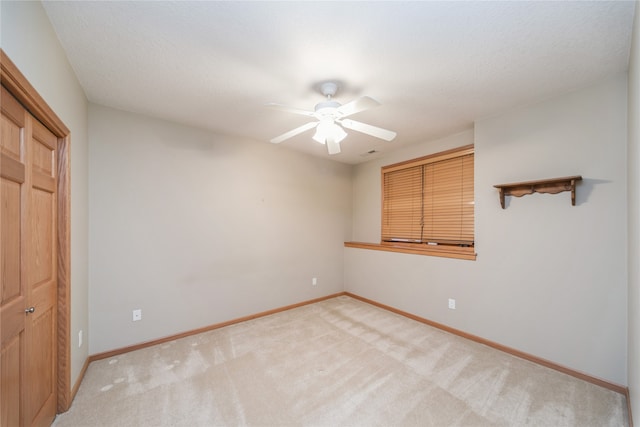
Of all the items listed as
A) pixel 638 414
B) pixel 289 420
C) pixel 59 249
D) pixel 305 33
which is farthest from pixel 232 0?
pixel 638 414

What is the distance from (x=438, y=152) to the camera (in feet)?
11.6

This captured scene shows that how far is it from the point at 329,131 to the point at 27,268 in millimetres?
2079

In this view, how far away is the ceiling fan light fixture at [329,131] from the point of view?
2.12 metres

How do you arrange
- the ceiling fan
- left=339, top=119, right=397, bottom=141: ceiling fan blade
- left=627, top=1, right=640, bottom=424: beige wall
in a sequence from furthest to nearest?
left=339, top=119, right=397, bottom=141: ceiling fan blade < the ceiling fan < left=627, top=1, right=640, bottom=424: beige wall

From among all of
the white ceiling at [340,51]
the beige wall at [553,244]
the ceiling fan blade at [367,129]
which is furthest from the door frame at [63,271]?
the beige wall at [553,244]

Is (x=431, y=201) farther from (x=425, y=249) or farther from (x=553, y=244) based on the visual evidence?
(x=553, y=244)

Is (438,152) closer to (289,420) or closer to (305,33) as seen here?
(305,33)

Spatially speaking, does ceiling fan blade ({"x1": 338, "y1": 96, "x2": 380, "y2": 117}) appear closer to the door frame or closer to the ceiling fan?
the ceiling fan

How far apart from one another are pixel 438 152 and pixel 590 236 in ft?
5.93

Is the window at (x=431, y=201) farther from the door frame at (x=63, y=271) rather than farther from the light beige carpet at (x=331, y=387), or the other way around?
the door frame at (x=63, y=271)

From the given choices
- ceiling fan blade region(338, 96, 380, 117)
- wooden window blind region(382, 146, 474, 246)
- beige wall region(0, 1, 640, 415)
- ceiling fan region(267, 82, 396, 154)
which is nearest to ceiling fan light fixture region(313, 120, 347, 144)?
ceiling fan region(267, 82, 396, 154)

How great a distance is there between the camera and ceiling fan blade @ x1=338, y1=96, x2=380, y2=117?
1.76m

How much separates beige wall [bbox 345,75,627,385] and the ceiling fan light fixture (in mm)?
1767

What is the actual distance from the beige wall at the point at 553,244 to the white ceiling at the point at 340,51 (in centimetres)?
30
